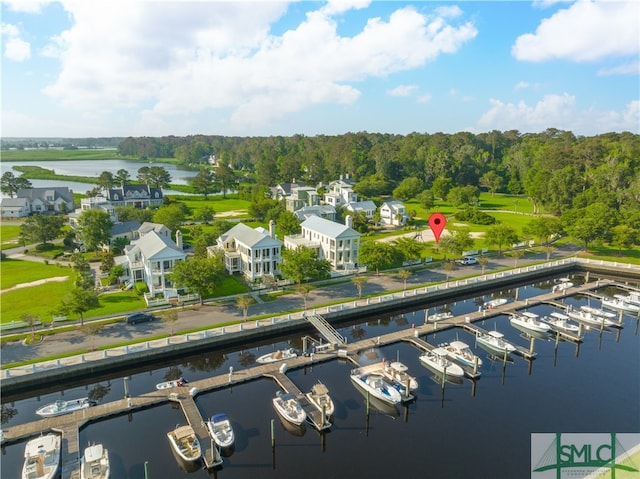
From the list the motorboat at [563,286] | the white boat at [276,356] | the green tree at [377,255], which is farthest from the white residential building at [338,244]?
the motorboat at [563,286]

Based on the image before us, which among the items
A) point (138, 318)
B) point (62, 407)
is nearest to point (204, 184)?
point (138, 318)

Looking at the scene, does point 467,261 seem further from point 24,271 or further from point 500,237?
point 24,271

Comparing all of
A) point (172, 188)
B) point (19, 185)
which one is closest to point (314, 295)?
point (19, 185)

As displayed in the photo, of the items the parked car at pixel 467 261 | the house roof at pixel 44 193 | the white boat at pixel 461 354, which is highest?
the house roof at pixel 44 193

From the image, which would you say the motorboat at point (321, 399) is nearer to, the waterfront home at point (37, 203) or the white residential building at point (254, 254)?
the white residential building at point (254, 254)

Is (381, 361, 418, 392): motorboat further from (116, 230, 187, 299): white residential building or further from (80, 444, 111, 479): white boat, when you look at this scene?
(116, 230, 187, 299): white residential building

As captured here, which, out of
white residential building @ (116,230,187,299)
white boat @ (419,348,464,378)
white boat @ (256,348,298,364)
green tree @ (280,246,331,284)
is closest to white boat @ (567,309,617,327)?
white boat @ (419,348,464,378)
